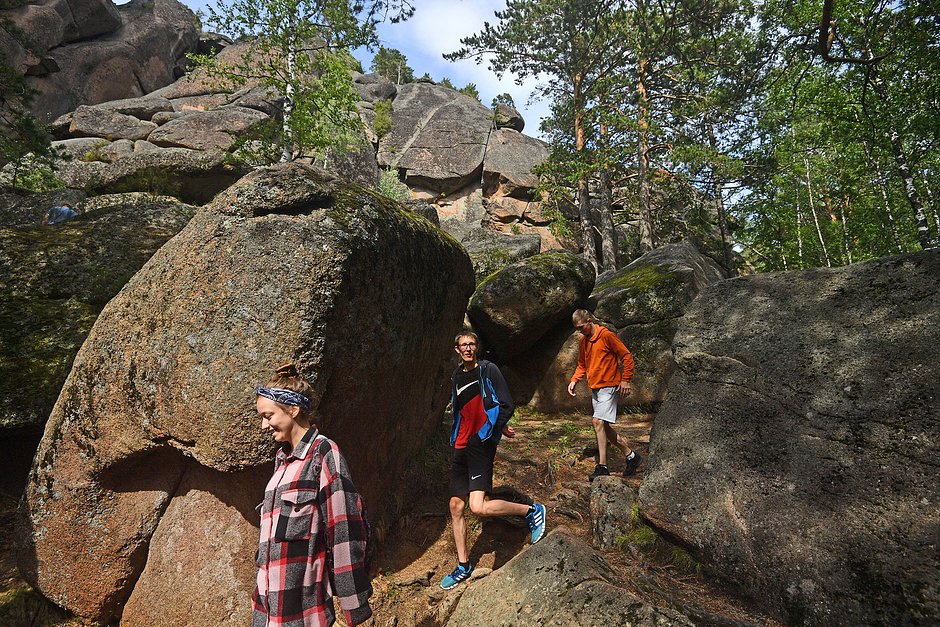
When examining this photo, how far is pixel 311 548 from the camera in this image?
2516mm

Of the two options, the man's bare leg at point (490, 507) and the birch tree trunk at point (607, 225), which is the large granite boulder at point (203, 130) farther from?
the man's bare leg at point (490, 507)

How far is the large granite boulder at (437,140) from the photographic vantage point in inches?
1188

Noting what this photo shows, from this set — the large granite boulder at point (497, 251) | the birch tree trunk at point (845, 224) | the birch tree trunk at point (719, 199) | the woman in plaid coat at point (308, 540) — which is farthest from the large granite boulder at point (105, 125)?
the birch tree trunk at point (845, 224)

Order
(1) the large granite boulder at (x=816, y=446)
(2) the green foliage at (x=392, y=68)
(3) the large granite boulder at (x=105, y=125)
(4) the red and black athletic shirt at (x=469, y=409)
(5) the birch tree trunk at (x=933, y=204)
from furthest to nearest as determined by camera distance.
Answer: (2) the green foliage at (x=392, y=68) < (3) the large granite boulder at (x=105, y=125) < (5) the birch tree trunk at (x=933, y=204) < (4) the red and black athletic shirt at (x=469, y=409) < (1) the large granite boulder at (x=816, y=446)

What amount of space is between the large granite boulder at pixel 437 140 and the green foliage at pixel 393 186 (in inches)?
66.0

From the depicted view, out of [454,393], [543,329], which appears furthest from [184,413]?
[543,329]

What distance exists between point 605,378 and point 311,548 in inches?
171

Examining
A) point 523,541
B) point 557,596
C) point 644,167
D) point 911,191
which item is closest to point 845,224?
point 911,191

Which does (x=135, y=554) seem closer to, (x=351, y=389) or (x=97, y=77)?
(x=351, y=389)

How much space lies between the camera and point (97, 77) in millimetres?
31094

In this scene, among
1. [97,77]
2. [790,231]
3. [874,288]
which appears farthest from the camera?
[97,77]

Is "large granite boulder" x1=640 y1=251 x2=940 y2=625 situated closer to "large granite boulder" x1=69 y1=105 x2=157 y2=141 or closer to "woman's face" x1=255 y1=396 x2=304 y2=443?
"woman's face" x1=255 y1=396 x2=304 y2=443

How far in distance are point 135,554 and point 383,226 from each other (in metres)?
3.87

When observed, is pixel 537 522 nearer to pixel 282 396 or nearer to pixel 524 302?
pixel 282 396
